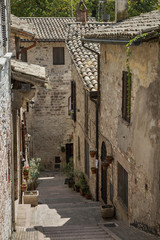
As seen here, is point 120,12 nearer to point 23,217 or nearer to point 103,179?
point 103,179

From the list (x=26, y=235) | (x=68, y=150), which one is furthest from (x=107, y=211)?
(x=68, y=150)

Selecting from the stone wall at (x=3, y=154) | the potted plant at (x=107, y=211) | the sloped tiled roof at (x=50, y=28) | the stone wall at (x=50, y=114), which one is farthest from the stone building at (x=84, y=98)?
the stone wall at (x=50, y=114)

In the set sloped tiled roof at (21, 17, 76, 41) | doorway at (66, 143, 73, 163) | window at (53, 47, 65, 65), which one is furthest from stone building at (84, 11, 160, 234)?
doorway at (66, 143, 73, 163)

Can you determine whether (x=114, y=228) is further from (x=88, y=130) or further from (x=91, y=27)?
(x=91, y=27)

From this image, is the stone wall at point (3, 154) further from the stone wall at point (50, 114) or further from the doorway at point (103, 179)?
the stone wall at point (50, 114)

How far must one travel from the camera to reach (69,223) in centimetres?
1109

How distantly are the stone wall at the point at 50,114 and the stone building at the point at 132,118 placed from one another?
36.4 feet

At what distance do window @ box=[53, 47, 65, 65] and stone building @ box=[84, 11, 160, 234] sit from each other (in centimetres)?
1071

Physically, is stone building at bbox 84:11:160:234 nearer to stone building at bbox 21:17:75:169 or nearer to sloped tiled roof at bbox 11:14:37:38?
sloped tiled roof at bbox 11:14:37:38

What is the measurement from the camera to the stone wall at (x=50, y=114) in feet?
75.2

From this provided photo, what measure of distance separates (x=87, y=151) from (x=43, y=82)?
23.7 feet

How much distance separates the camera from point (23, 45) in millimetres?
22375

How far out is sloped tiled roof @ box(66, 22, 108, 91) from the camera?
12.8 metres

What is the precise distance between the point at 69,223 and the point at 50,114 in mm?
13048
